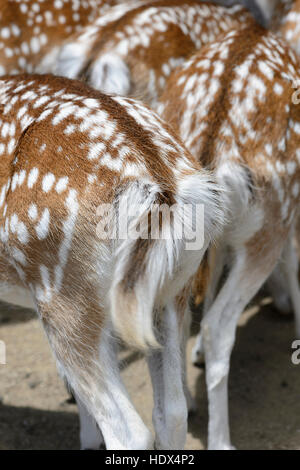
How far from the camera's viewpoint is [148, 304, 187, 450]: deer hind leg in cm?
248

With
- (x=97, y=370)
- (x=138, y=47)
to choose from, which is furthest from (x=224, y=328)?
(x=138, y=47)

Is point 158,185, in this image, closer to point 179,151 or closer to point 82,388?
point 179,151

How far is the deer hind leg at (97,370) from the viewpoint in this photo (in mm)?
2330

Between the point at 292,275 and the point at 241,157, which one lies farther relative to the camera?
the point at 292,275

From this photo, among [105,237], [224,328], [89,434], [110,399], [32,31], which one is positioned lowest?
[89,434]

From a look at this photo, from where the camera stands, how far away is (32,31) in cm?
423

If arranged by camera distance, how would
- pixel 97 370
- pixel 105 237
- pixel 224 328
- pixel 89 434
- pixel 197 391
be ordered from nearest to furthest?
pixel 105 237, pixel 97 370, pixel 224 328, pixel 89 434, pixel 197 391

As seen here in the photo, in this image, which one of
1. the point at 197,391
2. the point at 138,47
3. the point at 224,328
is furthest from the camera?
the point at 138,47

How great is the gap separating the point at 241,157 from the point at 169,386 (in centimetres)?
97

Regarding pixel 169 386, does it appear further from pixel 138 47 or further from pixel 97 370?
pixel 138 47

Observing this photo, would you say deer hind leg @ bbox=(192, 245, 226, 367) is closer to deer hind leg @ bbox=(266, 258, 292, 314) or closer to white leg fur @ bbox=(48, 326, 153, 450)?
deer hind leg @ bbox=(266, 258, 292, 314)

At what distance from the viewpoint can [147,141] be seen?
232 cm

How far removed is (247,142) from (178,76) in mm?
615

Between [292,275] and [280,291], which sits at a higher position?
[292,275]
